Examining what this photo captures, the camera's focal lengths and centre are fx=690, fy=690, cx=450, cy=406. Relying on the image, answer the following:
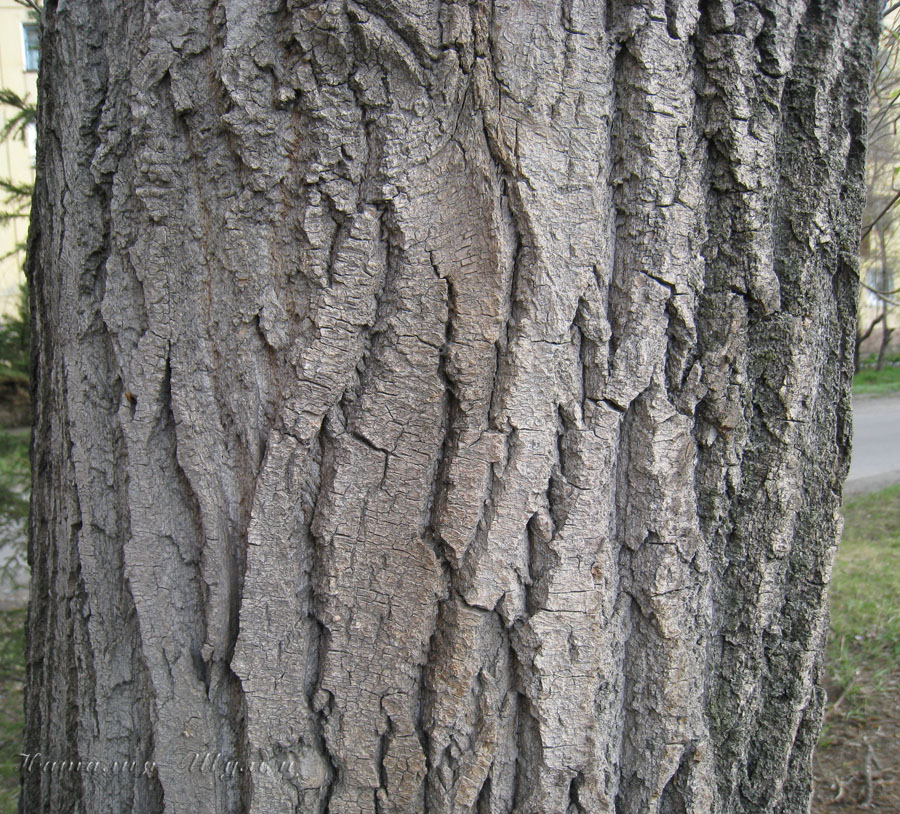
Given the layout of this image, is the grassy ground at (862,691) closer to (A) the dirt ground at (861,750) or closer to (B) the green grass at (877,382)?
(A) the dirt ground at (861,750)

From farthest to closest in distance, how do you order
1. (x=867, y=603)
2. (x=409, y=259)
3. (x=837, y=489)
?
(x=867, y=603), (x=837, y=489), (x=409, y=259)

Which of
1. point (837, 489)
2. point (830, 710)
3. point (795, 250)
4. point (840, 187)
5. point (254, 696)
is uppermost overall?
point (840, 187)

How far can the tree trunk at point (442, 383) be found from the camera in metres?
1.17

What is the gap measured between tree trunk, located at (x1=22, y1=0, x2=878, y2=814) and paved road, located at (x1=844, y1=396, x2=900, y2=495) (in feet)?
13.9

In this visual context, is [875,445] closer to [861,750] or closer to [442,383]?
[861,750]

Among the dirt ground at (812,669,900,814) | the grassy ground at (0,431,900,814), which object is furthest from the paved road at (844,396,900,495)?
the dirt ground at (812,669,900,814)

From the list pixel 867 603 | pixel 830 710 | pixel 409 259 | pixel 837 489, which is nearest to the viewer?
pixel 409 259

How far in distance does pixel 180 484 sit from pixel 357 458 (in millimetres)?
369

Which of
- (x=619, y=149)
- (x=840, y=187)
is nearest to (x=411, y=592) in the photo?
(x=619, y=149)

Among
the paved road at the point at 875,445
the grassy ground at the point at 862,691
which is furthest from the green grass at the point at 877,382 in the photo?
the grassy ground at the point at 862,691

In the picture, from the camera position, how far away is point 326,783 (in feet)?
4.16

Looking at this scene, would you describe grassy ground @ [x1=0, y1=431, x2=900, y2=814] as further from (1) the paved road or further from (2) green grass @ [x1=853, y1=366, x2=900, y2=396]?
(2) green grass @ [x1=853, y1=366, x2=900, y2=396]

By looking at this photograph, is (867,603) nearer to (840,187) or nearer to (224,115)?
(840,187)

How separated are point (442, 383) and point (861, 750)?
7.72ft
